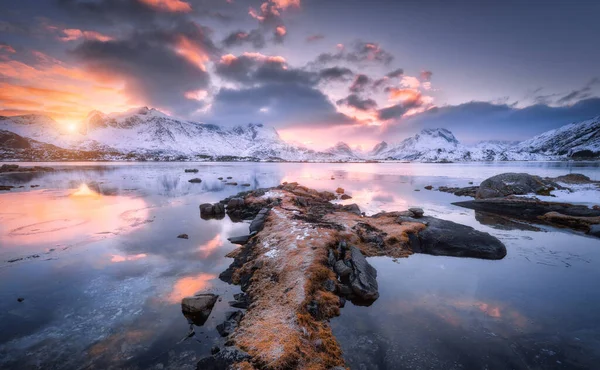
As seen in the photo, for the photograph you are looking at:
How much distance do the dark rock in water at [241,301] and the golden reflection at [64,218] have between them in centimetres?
1386

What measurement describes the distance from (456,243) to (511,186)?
25774 millimetres

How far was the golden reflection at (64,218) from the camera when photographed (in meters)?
17.8

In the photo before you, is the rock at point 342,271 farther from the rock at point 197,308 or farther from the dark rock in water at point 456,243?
the dark rock in water at point 456,243

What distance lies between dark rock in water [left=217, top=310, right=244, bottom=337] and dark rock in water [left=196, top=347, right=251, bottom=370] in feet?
4.82

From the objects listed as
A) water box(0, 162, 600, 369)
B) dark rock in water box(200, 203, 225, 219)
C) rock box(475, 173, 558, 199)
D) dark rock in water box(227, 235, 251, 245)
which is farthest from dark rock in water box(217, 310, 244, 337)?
rock box(475, 173, 558, 199)

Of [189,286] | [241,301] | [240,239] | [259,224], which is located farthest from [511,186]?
[189,286]

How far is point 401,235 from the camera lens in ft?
55.8

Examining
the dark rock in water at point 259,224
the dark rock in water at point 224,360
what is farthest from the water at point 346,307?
the dark rock in water at point 259,224

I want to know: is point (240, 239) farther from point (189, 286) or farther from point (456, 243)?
point (456, 243)

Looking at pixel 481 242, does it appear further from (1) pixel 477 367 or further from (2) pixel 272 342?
(2) pixel 272 342

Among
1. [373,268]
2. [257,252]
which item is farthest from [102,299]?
[373,268]

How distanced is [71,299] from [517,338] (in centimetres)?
1726

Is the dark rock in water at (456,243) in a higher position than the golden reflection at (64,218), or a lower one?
higher

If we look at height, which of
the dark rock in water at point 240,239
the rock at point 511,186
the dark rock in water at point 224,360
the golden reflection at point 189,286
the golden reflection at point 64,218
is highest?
the rock at point 511,186
